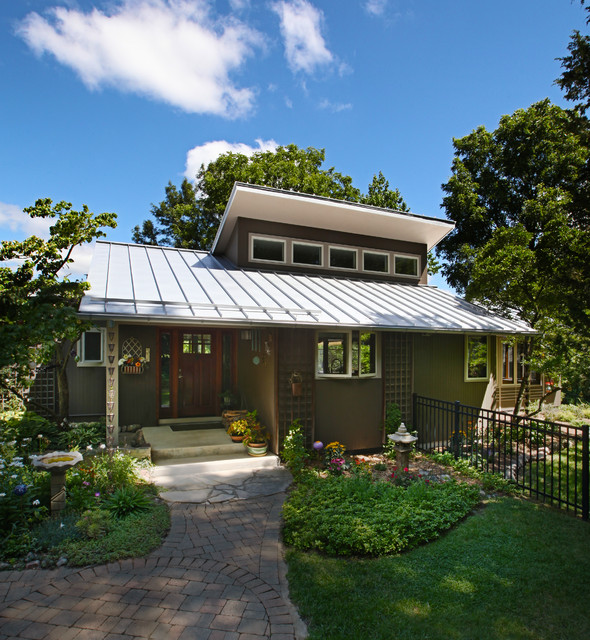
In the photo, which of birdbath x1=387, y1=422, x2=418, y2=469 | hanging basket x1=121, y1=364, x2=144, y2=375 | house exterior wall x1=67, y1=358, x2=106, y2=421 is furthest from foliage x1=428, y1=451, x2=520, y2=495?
house exterior wall x1=67, y1=358, x2=106, y2=421

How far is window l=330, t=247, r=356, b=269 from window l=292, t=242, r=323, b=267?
38 centimetres

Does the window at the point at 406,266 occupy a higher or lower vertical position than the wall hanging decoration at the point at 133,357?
higher

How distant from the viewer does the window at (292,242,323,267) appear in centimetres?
1008

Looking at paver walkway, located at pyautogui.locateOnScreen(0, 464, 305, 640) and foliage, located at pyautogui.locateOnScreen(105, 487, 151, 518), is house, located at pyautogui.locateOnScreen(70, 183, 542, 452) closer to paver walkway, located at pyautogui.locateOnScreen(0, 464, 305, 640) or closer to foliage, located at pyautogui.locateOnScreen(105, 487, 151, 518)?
foliage, located at pyautogui.locateOnScreen(105, 487, 151, 518)

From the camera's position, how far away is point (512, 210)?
64.3 feet

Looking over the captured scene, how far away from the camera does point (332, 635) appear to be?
2840mm

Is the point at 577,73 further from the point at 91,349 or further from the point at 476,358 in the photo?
the point at 91,349

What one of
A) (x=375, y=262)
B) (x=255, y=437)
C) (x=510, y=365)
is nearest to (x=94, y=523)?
(x=255, y=437)

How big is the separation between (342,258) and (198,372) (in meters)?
4.79

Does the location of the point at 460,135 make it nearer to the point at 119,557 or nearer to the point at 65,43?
the point at 65,43

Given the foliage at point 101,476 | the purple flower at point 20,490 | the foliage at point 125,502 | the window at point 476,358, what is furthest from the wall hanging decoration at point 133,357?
the window at point 476,358

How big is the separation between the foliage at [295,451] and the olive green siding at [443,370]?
10.3 feet

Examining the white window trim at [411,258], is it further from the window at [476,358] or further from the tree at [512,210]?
the window at [476,358]

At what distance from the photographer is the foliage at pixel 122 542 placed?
150 inches
